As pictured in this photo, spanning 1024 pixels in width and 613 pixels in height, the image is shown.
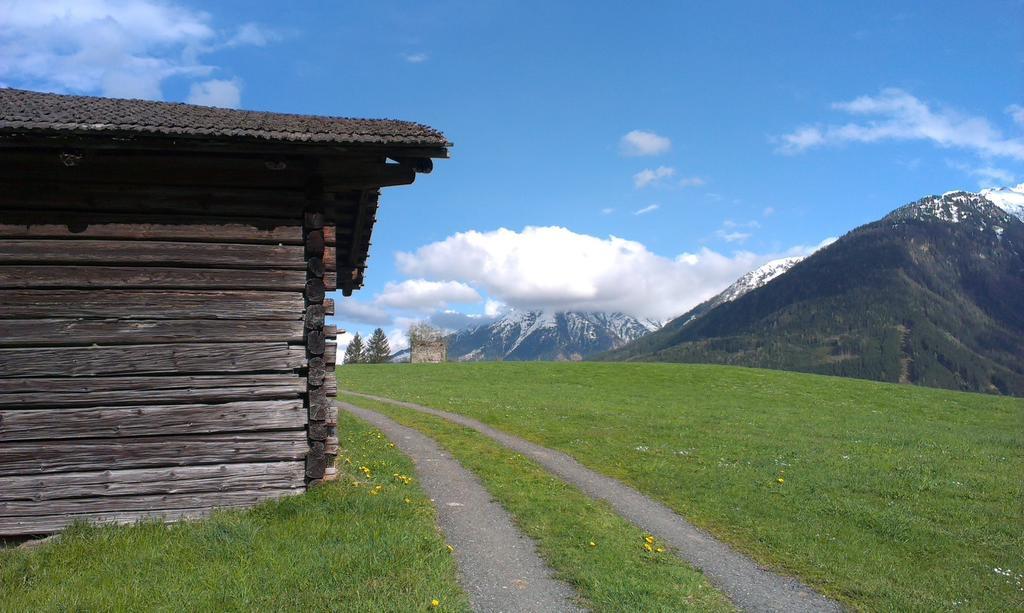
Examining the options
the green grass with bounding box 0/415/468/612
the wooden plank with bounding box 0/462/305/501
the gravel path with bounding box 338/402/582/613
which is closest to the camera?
the green grass with bounding box 0/415/468/612

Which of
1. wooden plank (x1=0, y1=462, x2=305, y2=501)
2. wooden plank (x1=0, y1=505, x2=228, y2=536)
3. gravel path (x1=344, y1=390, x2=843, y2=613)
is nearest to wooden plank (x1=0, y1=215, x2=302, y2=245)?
wooden plank (x1=0, y1=462, x2=305, y2=501)

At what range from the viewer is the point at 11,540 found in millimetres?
9078

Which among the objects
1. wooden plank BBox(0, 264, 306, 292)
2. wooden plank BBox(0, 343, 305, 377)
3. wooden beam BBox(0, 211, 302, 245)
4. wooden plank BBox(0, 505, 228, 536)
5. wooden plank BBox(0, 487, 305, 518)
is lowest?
wooden plank BBox(0, 505, 228, 536)

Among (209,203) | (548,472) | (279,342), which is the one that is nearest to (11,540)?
(279,342)

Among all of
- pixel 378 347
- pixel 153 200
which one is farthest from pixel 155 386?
pixel 378 347

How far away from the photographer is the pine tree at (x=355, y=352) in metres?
106

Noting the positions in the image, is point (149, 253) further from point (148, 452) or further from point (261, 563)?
point (261, 563)

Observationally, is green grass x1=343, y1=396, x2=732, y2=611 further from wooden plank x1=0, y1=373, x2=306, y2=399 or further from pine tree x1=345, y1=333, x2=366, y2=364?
pine tree x1=345, y1=333, x2=366, y2=364

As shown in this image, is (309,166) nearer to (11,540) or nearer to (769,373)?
(11,540)

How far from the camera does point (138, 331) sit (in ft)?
31.1

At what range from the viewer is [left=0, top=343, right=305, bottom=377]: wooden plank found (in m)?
9.17

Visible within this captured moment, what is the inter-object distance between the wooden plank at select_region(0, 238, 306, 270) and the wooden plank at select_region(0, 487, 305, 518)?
355cm

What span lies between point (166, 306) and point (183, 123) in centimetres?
279

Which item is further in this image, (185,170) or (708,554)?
(185,170)
